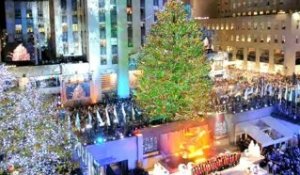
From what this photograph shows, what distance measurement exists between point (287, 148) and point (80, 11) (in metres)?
27.1

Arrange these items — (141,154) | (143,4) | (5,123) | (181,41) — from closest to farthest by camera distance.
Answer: (5,123)
(141,154)
(181,41)
(143,4)

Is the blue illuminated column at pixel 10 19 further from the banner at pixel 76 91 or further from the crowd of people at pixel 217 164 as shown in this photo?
the crowd of people at pixel 217 164

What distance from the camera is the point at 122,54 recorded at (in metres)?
38.4

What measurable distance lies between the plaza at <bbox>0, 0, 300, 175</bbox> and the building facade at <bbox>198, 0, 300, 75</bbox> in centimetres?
915

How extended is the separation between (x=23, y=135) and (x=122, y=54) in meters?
26.6

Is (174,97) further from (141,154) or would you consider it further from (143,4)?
(143,4)

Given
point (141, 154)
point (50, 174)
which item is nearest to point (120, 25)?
point (141, 154)

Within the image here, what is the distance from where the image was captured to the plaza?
1298cm

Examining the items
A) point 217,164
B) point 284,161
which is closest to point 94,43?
point 217,164

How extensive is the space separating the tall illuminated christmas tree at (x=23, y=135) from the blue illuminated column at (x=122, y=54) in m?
25.0

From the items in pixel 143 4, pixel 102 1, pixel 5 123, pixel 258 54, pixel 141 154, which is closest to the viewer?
pixel 5 123

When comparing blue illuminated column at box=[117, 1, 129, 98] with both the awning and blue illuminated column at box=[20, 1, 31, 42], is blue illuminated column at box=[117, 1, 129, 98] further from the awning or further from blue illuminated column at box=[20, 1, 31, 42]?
blue illuminated column at box=[20, 1, 31, 42]

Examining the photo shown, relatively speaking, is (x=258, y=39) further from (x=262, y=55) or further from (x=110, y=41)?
(x=110, y=41)

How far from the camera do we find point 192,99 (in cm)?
2244
